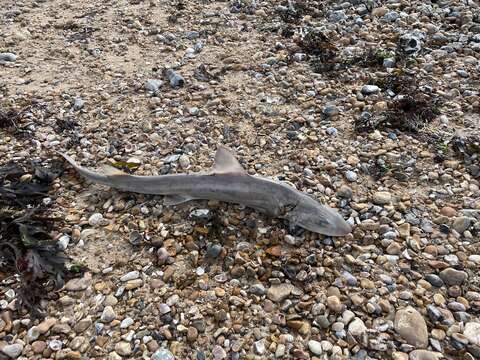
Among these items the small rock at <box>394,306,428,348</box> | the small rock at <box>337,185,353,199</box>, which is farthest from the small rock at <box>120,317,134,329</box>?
the small rock at <box>337,185,353,199</box>

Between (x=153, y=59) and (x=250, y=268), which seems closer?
Answer: (x=250, y=268)

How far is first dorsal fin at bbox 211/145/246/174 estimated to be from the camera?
196 inches

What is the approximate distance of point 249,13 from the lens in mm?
9031

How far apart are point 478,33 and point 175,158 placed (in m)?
5.96

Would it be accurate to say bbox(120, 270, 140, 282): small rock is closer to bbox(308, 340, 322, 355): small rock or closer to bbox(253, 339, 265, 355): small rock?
bbox(253, 339, 265, 355): small rock

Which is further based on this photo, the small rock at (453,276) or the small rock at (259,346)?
the small rock at (453,276)

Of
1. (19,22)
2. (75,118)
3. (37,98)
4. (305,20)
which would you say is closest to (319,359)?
(75,118)

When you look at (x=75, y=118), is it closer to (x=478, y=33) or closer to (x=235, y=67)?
(x=235, y=67)

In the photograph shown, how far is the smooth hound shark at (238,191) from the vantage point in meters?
4.73

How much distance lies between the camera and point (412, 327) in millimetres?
3898

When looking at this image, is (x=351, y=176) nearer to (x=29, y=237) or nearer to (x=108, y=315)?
(x=108, y=315)

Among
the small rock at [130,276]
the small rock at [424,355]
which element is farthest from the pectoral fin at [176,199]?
the small rock at [424,355]

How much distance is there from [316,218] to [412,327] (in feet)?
4.61

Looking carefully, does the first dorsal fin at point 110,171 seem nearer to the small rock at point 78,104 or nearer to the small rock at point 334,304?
the small rock at point 78,104
